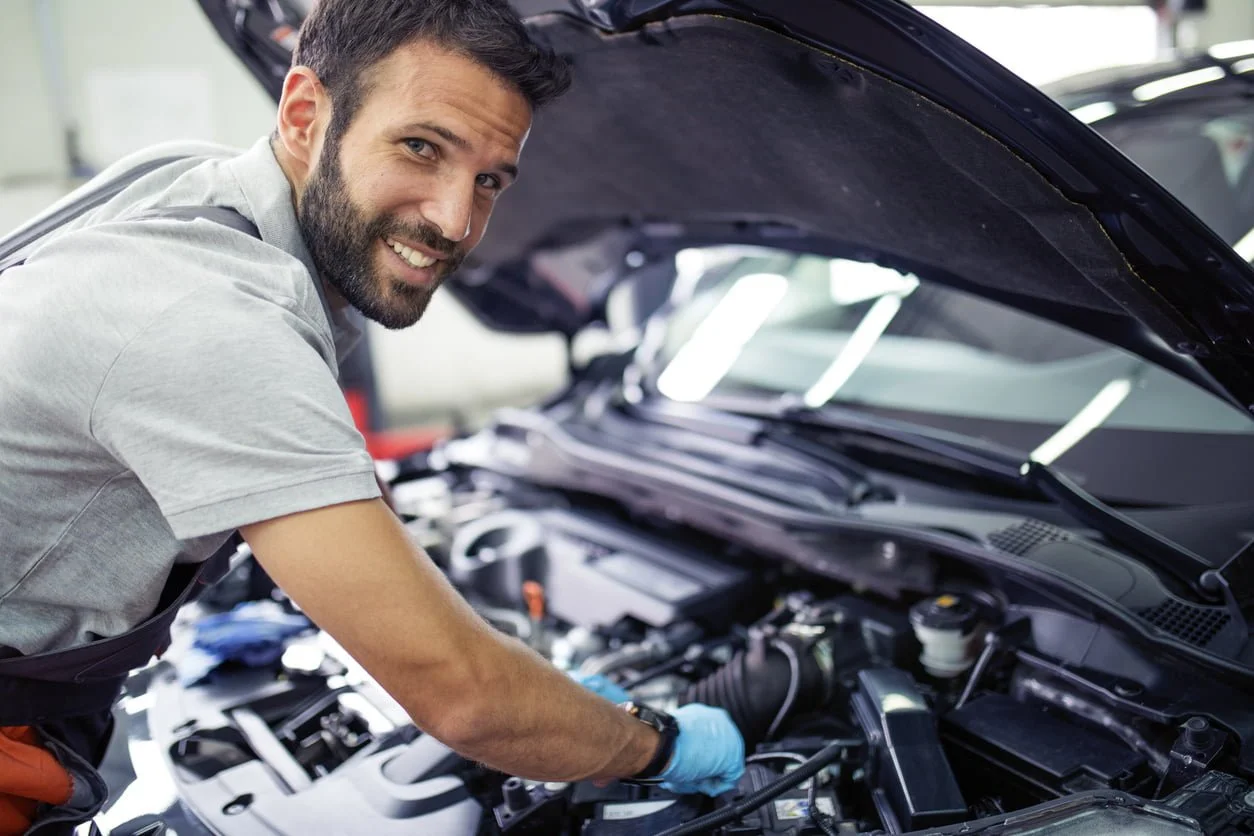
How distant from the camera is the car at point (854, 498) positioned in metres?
1.19

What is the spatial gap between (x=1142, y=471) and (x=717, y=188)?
90 cm

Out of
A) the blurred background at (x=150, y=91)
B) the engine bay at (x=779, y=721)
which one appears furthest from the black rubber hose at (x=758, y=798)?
the blurred background at (x=150, y=91)

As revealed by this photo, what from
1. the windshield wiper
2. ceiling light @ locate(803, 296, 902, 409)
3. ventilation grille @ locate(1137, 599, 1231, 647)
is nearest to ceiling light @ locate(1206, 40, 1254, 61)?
ceiling light @ locate(803, 296, 902, 409)

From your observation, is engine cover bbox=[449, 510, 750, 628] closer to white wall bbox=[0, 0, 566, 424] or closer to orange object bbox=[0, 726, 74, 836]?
orange object bbox=[0, 726, 74, 836]

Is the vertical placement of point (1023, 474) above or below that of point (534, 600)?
above

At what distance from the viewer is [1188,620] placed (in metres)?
1.37

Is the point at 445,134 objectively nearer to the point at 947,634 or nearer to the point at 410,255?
the point at 410,255

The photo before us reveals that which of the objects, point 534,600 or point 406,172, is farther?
point 534,600

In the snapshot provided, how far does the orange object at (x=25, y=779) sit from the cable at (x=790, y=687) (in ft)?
3.15

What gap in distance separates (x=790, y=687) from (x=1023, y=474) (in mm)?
551

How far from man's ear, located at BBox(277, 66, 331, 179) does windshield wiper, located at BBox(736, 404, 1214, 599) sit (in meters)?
1.12

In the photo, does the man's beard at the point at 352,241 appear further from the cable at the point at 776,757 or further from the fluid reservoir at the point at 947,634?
the fluid reservoir at the point at 947,634

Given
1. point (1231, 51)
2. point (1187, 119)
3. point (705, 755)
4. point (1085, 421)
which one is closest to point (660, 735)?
point (705, 755)

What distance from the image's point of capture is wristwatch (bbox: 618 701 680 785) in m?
1.25
